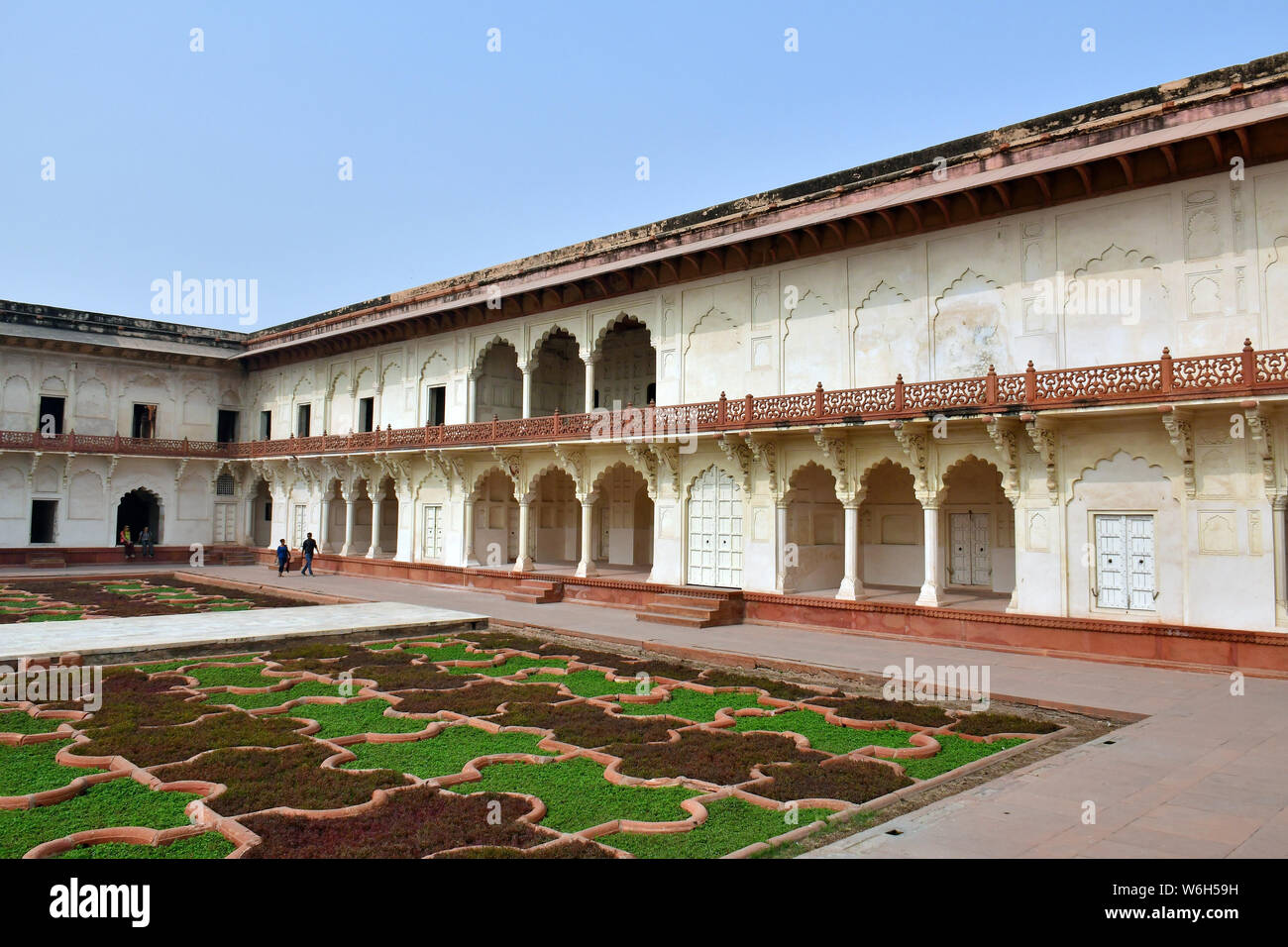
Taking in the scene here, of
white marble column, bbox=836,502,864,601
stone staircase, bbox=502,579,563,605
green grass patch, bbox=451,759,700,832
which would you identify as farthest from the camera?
stone staircase, bbox=502,579,563,605

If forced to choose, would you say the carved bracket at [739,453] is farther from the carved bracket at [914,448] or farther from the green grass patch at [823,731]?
the green grass patch at [823,731]

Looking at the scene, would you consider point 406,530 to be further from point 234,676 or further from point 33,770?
point 33,770

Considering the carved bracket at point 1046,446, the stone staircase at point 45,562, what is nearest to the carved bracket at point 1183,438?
the carved bracket at point 1046,446

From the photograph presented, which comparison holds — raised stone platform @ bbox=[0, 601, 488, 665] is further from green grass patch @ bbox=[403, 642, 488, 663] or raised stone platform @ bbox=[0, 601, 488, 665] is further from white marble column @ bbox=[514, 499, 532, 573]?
white marble column @ bbox=[514, 499, 532, 573]

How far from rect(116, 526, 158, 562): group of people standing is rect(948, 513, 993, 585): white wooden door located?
24.3m

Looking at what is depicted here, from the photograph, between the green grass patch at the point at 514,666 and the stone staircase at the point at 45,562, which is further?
the stone staircase at the point at 45,562

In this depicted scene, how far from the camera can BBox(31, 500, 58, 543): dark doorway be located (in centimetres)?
2755

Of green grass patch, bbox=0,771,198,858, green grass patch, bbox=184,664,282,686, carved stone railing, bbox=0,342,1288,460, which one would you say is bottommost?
green grass patch, bbox=184,664,282,686

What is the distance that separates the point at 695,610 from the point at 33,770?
10500 mm

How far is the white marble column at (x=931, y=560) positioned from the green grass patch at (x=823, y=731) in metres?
5.64

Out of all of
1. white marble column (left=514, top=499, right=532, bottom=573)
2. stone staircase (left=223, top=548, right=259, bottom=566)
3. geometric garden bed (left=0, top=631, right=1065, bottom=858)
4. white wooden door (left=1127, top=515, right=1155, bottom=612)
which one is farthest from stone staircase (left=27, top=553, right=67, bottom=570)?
white wooden door (left=1127, top=515, right=1155, bottom=612)

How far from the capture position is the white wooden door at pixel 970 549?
16.2 m

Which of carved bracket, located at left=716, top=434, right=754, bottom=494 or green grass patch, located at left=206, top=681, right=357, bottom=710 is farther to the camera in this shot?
carved bracket, located at left=716, top=434, right=754, bottom=494
